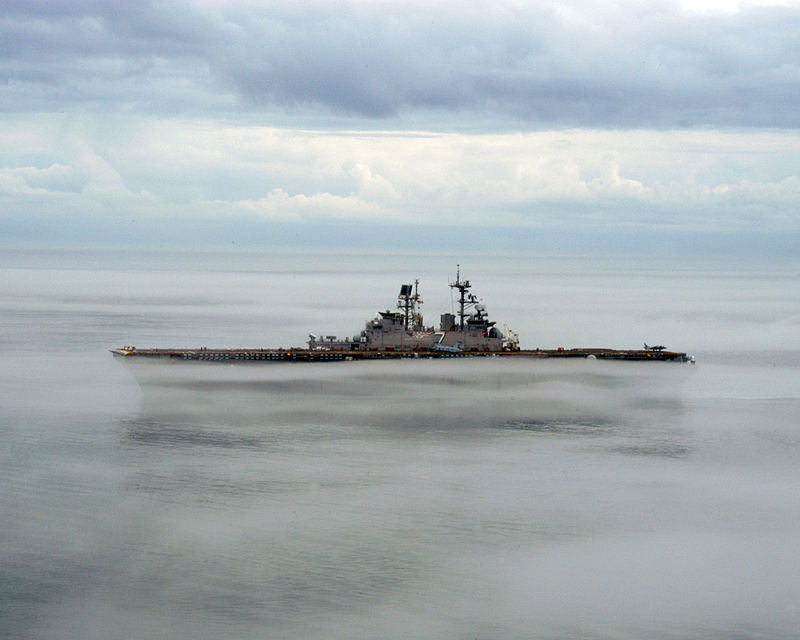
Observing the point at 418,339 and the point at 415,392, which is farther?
the point at 418,339

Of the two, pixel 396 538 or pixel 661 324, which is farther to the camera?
pixel 661 324

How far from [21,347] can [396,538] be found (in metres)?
102

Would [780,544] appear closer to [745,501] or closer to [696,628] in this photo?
[745,501]

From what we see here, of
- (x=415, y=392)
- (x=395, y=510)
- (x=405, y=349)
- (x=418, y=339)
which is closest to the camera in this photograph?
(x=395, y=510)

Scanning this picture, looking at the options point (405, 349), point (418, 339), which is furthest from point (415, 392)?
point (418, 339)

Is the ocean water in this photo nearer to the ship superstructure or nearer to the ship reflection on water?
the ship reflection on water

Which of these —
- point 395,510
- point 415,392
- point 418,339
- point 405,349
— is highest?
point 418,339

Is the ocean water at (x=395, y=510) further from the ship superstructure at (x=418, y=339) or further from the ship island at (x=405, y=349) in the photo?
the ship superstructure at (x=418, y=339)

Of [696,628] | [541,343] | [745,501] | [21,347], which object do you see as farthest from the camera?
[541,343]

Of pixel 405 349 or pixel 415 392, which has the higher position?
pixel 405 349

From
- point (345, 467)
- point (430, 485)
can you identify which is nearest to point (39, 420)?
point (345, 467)

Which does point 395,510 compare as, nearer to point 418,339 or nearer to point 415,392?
point 415,392

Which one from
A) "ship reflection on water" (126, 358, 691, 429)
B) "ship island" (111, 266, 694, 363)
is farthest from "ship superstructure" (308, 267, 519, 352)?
Result: "ship reflection on water" (126, 358, 691, 429)

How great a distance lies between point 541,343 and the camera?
5969 inches
